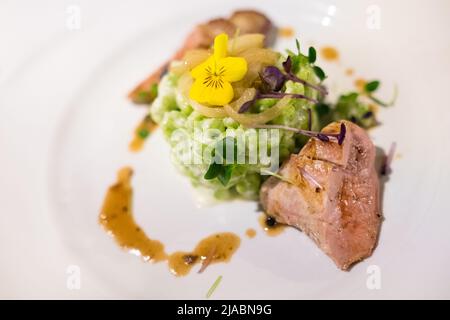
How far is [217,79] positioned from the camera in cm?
284

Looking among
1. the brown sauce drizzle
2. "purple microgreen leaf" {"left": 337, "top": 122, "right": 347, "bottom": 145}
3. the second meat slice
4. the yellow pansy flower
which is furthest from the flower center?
the brown sauce drizzle

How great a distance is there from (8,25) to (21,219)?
183 cm

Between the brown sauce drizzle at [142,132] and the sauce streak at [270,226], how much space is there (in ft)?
3.63

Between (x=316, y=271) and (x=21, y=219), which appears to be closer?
(x=316, y=271)

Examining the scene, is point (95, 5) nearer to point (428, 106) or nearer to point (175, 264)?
point (175, 264)

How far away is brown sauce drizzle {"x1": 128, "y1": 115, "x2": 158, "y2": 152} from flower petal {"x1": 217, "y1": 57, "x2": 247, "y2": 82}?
108 centimetres

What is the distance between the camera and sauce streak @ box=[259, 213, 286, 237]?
3.07 m

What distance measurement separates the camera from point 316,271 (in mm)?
2832

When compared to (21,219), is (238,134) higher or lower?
higher

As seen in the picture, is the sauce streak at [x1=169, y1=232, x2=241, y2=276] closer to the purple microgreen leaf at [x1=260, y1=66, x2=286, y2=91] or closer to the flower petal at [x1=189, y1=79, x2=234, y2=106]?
the flower petal at [x1=189, y1=79, x2=234, y2=106]

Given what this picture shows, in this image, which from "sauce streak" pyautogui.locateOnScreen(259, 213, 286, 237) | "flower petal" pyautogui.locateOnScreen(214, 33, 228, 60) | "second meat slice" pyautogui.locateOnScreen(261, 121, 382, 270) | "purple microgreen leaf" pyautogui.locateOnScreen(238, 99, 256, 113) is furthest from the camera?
"sauce streak" pyautogui.locateOnScreen(259, 213, 286, 237)

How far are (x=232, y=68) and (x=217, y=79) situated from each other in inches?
4.2

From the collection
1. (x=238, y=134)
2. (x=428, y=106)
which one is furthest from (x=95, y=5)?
(x=428, y=106)
